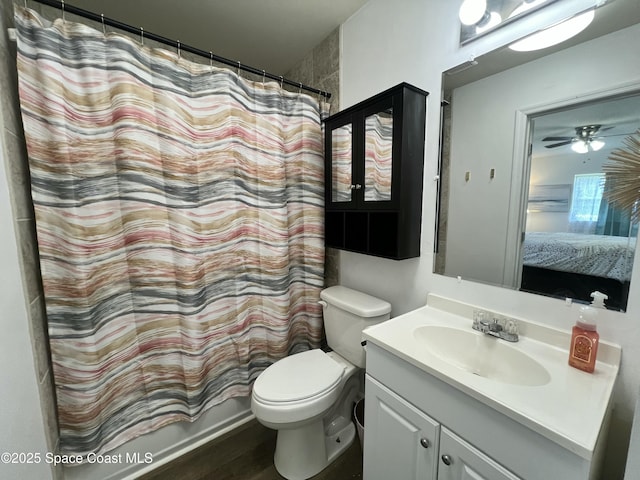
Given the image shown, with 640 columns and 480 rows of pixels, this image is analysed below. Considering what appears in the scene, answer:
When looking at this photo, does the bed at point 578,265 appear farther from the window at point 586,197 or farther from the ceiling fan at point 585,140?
the ceiling fan at point 585,140

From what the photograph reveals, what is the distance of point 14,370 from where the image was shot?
799 mm

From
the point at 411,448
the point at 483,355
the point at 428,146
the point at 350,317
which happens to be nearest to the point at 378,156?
the point at 428,146

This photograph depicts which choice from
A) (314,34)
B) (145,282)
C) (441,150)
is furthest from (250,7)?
(145,282)

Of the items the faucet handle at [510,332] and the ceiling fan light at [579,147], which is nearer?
the ceiling fan light at [579,147]

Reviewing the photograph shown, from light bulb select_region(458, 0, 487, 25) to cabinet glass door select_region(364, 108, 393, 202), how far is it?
0.42 meters

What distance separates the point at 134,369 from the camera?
123 cm

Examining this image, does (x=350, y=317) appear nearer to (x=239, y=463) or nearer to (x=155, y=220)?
(x=239, y=463)

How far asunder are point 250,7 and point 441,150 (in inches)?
52.8

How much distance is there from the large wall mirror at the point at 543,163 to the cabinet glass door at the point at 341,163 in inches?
19.2

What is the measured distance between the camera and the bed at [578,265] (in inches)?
31.6

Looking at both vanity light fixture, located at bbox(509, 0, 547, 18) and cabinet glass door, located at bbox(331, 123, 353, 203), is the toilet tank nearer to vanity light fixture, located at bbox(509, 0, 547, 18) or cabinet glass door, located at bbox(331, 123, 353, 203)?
cabinet glass door, located at bbox(331, 123, 353, 203)

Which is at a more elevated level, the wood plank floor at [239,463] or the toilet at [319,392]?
the toilet at [319,392]

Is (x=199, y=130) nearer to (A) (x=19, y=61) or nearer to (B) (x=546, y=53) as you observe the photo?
(A) (x=19, y=61)

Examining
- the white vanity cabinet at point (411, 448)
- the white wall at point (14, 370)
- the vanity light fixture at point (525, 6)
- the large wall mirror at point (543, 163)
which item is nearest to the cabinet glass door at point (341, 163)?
the large wall mirror at point (543, 163)
